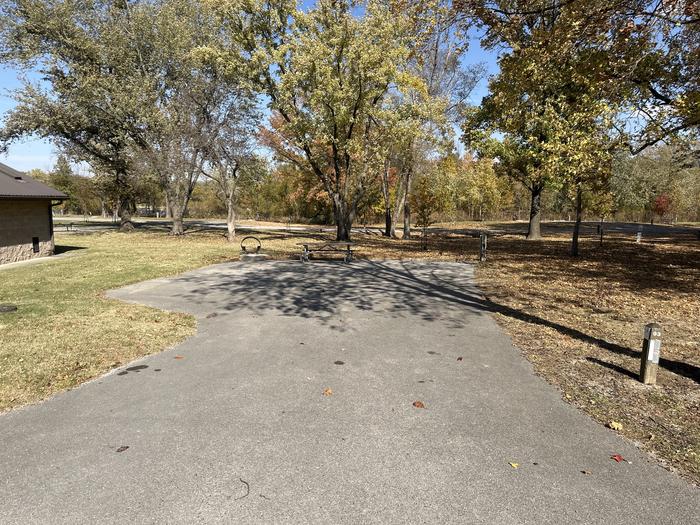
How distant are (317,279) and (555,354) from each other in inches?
265

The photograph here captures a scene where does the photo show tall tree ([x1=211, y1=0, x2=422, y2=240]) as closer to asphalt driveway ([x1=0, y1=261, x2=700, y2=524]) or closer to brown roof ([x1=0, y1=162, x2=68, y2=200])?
brown roof ([x1=0, y1=162, x2=68, y2=200])

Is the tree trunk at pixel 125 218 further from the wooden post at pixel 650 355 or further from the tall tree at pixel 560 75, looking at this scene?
the wooden post at pixel 650 355

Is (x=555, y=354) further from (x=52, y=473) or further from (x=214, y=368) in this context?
(x=52, y=473)

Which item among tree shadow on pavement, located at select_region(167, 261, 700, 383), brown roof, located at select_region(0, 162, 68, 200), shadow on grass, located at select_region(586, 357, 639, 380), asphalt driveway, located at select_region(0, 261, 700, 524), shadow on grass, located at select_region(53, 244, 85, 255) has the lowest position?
asphalt driveway, located at select_region(0, 261, 700, 524)

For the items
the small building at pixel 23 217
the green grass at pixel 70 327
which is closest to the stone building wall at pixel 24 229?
the small building at pixel 23 217

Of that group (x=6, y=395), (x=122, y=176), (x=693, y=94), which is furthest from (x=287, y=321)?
(x=122, y=176)

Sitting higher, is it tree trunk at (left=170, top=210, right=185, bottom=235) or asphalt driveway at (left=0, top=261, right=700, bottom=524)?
tree trunk at (left=170, top=210, right=185, bottom=235)

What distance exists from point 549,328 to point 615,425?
10.8 ft

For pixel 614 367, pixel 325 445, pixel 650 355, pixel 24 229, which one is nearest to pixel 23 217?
pixel 24 229

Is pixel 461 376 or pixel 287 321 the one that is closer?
pixel 461 376

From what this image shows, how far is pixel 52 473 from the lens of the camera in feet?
10.3

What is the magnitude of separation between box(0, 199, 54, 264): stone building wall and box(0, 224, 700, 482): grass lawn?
69.9 inches

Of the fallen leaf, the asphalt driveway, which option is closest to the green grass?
the asphalt driveway

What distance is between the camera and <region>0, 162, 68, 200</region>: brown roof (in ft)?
46.5
